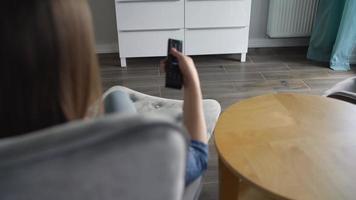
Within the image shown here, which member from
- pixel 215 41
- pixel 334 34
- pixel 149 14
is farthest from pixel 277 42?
pixel 149 14

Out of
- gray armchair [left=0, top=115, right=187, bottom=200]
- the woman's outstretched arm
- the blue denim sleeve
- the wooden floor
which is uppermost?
gray armchair [left=0, top=115, right=187, bottom=200]

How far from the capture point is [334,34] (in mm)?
3133

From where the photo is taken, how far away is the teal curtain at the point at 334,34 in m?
2.86

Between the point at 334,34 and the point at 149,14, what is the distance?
1694 millimetres

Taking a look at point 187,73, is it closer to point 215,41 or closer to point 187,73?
point 187,73

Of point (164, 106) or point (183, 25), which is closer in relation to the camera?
point (164, 106)

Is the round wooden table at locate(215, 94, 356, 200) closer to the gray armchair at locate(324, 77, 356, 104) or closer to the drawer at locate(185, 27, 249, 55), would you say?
the gray armchair at locate(324, 77, 356, 104)

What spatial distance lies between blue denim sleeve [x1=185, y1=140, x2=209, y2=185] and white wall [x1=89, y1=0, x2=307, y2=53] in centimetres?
273

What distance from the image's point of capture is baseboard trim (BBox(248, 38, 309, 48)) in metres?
3.55

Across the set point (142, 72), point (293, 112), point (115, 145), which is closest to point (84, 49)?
point (115, 145)

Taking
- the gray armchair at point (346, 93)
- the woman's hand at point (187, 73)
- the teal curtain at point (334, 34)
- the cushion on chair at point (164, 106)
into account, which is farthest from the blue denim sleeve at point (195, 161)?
the teal curtain at point (334, 34)

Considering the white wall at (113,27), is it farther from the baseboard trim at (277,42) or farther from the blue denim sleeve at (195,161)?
the blue denim sleeve at (195,161)

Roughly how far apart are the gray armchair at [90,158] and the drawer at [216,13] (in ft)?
8.64

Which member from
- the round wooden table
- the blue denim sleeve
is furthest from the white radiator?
the blue denim sleeve
